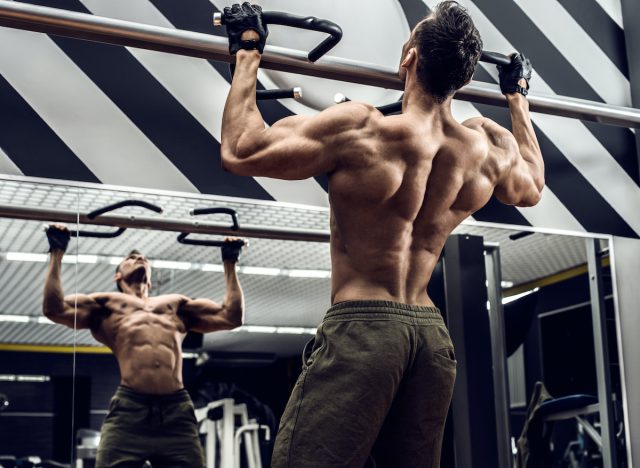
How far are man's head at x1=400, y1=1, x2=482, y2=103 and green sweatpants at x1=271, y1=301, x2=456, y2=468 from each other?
72 cm

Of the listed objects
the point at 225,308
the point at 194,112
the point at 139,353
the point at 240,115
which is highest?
the point at 194,112

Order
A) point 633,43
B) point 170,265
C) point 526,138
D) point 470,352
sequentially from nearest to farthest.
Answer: point 526,138 → point 170,265 → point 470,352 → point 633,43

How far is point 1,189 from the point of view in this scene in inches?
142

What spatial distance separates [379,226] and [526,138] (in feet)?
2.90

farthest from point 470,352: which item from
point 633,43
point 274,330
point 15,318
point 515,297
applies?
point 633,43

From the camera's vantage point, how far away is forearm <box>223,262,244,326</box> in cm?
378

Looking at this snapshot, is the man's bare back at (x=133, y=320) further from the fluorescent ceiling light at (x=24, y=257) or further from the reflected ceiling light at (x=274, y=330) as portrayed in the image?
the reflected ceiling light at (x=274, y=330)

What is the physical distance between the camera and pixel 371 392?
8.30 feet

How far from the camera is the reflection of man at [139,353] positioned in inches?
133

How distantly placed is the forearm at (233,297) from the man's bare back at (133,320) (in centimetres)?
23

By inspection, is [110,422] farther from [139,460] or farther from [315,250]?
[315,250]

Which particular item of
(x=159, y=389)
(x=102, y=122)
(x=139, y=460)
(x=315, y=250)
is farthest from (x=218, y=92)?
(x=139, y=460)

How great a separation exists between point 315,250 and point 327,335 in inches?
61.5

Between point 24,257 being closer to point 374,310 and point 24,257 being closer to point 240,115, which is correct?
point 240,115
